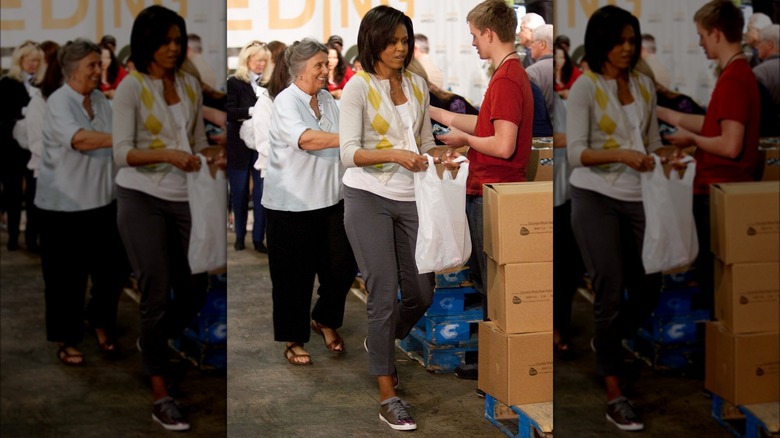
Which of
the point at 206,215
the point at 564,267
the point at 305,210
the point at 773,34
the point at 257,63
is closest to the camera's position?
the point at 773,34

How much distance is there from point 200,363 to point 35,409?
0.44 m

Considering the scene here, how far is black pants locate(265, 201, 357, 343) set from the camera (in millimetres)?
2920

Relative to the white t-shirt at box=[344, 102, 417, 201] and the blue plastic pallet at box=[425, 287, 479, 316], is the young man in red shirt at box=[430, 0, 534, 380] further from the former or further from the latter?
the blue plastic pallet at box=[425, 287, 479, 316]

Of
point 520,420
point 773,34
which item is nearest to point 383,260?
point 520,420

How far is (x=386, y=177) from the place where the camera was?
9.47ft

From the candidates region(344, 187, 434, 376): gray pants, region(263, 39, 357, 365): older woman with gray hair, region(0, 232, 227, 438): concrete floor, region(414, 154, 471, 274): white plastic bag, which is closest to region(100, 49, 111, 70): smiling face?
region(0, 232, 227, 438): concrete floor

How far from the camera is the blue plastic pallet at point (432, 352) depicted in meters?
3.02

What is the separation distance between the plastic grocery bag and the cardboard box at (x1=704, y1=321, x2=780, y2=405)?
1.24m

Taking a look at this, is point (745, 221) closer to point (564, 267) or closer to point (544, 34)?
point (564, 267)

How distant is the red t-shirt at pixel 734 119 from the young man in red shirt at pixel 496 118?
84cm

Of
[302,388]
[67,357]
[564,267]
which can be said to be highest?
[564,267]

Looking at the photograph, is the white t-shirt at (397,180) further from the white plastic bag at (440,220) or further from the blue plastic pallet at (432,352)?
the blue plastic pallet at (432,352)

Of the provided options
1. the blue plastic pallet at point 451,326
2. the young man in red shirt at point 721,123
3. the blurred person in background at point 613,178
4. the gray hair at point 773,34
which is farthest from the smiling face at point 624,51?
the blue plastic pallet at point 451,326

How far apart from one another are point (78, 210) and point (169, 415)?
585mm
